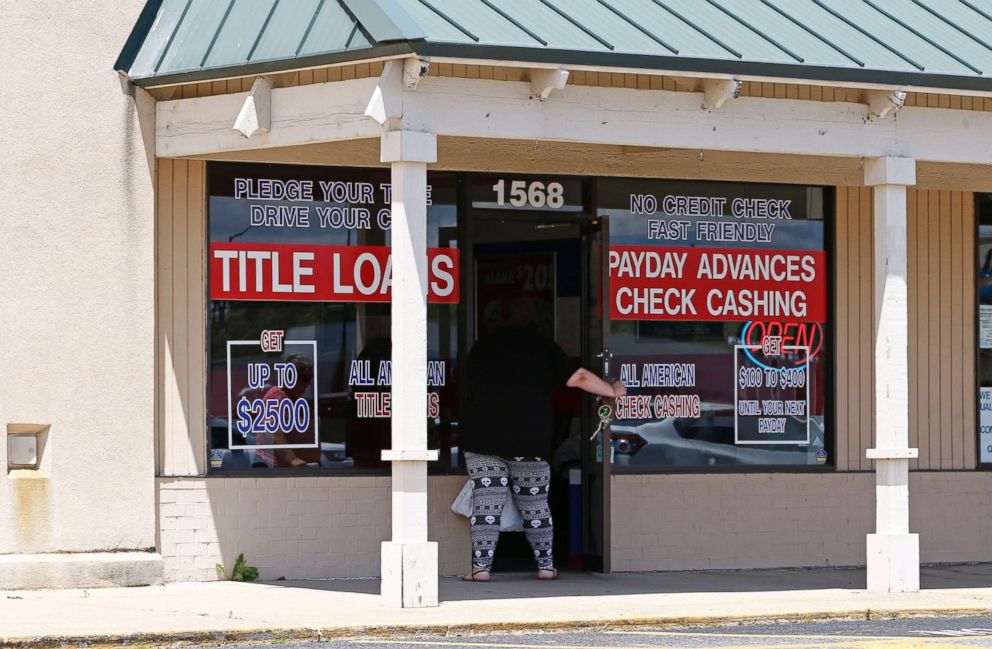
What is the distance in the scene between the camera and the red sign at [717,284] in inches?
482

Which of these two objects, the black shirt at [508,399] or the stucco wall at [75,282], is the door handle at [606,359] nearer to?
the black shirt at [508,399]

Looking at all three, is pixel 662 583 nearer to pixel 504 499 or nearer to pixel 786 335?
pixel 504 499

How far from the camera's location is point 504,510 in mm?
11570

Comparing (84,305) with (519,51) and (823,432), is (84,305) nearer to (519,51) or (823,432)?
(519,51)

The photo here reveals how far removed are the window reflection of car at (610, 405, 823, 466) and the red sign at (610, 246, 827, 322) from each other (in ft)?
2.63

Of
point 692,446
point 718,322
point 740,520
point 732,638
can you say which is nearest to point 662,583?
point 740,520

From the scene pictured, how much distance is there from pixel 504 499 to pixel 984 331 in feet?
15.0

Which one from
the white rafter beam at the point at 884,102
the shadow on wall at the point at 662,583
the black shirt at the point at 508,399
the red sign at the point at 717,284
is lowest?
the shadow on wall at the point at 662,583

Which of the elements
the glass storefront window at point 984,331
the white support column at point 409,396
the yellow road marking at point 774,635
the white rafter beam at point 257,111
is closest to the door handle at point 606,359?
the white support column at point 409,396

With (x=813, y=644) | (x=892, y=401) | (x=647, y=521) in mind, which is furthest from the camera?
(x=647, y=521)

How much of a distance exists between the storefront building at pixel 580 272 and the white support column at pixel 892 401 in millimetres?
21

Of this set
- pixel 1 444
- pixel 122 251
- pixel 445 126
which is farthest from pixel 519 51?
A: pixel 1 444

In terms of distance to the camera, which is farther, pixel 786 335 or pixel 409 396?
pixel 786 335

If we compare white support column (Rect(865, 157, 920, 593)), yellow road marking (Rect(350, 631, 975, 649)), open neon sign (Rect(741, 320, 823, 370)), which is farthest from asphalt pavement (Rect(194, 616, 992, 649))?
open neon sign (Rect(741, 320, 823, 370))
